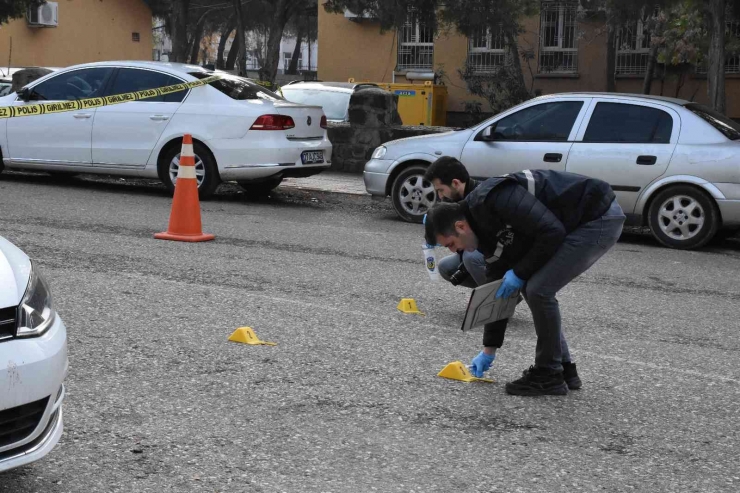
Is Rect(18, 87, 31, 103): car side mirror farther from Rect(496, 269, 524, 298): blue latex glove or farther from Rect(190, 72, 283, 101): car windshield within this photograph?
Rect(496, 269, 524, 298): blue latex glove

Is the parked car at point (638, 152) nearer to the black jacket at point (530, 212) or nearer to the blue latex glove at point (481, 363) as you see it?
the blue latex glove at point (481, 363)

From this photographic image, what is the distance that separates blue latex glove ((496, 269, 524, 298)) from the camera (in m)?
4.82

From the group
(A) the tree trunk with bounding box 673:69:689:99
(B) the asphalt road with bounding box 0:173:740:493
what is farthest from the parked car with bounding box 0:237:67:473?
(A) the tree trunk with bounding box 673:69:689:99

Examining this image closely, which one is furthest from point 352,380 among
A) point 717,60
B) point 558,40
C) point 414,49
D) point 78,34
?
point 78,34

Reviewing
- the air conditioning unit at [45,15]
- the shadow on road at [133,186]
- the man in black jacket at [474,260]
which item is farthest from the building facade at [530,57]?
the man in black jacket at [474,260]

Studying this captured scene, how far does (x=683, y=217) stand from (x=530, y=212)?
6.30 meters

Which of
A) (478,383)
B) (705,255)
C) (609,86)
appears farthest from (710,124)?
(609,86)

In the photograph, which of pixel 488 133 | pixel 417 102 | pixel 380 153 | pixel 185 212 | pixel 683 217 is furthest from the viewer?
pixel 417 102

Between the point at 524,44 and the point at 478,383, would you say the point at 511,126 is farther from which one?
the point at 524,44

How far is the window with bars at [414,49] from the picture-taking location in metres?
28.4

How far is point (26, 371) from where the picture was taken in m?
3.38

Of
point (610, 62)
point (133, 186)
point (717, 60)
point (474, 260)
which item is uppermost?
point (610, 62)

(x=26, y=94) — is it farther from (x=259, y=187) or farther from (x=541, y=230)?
(x=541, y=230)

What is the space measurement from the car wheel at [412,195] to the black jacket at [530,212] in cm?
654
